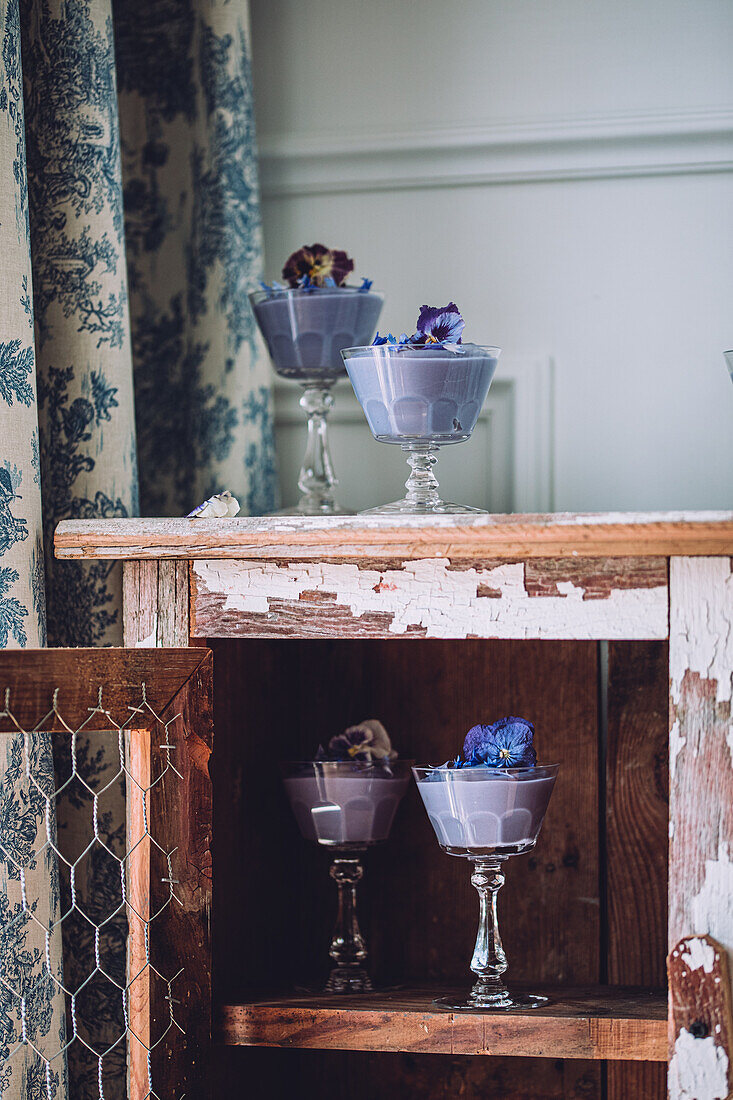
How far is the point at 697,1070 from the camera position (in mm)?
771

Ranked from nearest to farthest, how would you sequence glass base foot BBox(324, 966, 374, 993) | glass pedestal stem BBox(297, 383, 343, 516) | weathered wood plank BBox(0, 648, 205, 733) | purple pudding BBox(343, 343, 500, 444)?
weathered wood plank BBox(0, 648, 205, 733) → purple pudding BBox(343, 343, 500, 444) → glass base foot BBox(324, 966, 374, 993) → glass pedestal stem BBox(297, 383, 343, 516)

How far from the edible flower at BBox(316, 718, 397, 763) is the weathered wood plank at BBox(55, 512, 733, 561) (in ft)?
0.88

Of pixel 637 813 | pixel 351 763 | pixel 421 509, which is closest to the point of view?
pixel 421 509

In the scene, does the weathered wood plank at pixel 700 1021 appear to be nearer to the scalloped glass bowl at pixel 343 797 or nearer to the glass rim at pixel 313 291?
the scalloped glass bowl at pixel 343 797

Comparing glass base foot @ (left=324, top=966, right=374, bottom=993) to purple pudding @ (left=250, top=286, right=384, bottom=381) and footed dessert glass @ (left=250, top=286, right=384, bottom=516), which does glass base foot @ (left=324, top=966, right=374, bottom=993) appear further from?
purple pudding @ (left=250, top=286, right=384, bottom=381)

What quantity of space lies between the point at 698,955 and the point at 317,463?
23.8 inches

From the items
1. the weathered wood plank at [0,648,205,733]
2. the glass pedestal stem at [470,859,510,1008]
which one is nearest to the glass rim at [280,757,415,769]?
the glass pedestal stem at [470,859,510,1008]

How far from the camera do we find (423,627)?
82cm

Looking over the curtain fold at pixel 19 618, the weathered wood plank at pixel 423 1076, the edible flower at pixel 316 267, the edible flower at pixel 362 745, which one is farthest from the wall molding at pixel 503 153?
the weathered wood plank at pixel 423 1076

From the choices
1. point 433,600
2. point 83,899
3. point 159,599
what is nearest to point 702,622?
point 433,600

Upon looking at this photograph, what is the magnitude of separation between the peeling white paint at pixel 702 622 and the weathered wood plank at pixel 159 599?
1.29 ft

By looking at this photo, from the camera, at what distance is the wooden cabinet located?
77 centimetres

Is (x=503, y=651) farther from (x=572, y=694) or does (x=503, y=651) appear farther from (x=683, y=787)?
(x=683, y=787)

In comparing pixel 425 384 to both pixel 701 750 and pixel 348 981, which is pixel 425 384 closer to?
pixel 701 750
